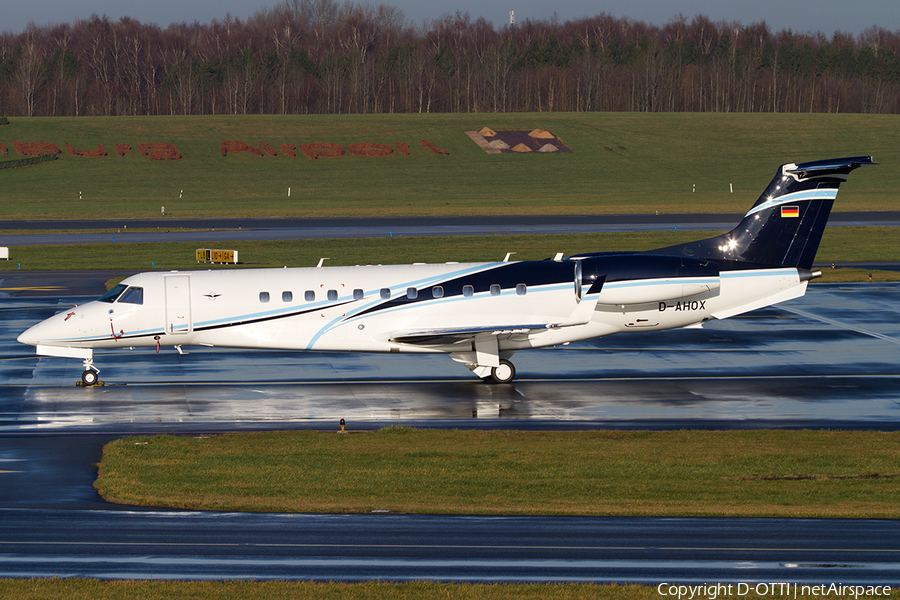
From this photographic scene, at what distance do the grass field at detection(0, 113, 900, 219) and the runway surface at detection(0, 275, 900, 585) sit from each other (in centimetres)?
4958

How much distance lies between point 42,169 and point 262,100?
63807mm

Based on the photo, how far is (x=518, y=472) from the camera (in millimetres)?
19328

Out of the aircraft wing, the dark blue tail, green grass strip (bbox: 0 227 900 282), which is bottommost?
the aircraft wing

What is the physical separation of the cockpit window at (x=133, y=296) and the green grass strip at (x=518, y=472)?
749 cm

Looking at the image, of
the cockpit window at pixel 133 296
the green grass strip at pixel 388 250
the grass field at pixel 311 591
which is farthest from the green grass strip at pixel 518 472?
the green grass strip at pixel 388 250

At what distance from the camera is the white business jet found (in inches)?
1101

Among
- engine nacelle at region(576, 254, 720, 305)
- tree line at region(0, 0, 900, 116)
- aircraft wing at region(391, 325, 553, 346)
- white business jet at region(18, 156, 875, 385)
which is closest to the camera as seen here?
aircraft wing at region(391, 325, 553, 346)

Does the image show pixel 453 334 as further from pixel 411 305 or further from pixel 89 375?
pixel 89 375

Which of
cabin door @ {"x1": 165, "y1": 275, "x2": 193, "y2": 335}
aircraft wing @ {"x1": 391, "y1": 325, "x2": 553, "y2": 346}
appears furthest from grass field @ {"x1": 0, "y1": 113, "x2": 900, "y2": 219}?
aircraft wing @ {"x1": 391, "y1": 325, "x2": 553, "y2": 346}

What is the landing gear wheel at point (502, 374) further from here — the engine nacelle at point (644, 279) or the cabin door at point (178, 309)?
the cabin door at point (178, 309)

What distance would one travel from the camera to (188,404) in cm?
2630

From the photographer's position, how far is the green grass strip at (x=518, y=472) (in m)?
17.4

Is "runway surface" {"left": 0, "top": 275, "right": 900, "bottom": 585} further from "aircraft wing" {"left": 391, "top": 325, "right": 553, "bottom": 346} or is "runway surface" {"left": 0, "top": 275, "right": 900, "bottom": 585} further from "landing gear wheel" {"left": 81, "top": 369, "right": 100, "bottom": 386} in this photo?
"aircraft wing" {"left": 391, "top": 325, "right": 553, "bottom": 346}

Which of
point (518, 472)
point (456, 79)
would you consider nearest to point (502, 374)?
point (518, 472)
